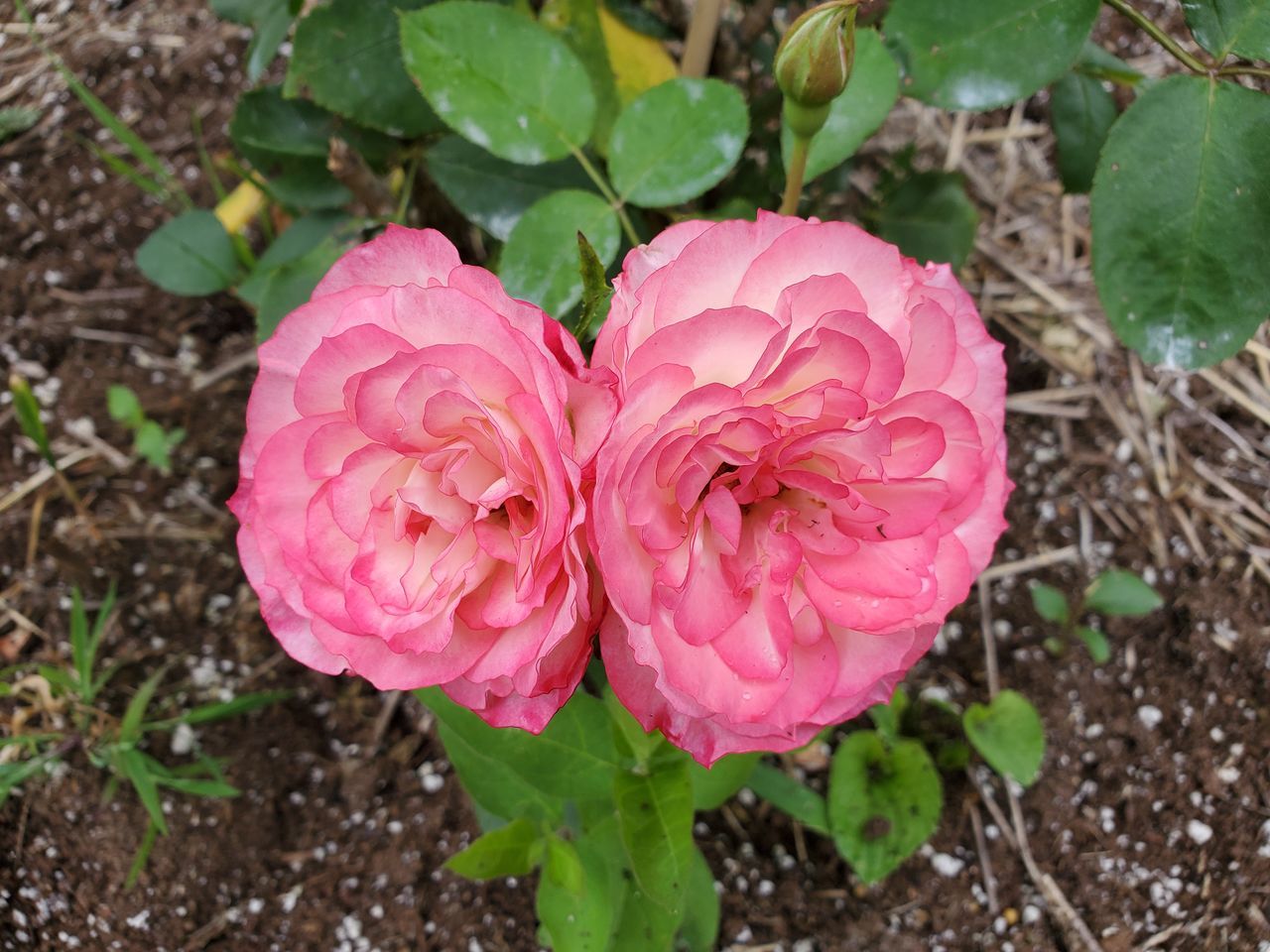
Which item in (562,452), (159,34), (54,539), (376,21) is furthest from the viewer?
(159,34)

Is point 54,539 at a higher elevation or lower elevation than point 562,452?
lower

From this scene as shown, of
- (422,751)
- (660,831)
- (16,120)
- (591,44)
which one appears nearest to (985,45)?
(591,44)

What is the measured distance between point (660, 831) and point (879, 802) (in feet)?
1.34

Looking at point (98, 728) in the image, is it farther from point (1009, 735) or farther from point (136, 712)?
point (1009, 735)

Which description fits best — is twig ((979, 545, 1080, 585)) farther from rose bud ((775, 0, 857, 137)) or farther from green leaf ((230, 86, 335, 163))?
green leaf ((230, 86, 335, 163))

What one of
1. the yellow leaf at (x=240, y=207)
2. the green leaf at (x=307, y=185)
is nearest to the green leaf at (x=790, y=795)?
the green leaf at (x=307, y=185)

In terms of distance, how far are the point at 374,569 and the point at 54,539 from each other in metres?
0.89

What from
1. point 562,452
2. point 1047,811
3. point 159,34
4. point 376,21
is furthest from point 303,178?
point 1047,811

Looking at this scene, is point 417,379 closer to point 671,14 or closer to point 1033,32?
point 1033,32

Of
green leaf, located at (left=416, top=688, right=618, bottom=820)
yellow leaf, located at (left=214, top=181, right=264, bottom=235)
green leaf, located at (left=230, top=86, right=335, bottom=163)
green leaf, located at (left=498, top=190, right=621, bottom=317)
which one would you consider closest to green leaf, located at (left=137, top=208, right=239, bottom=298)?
yellow leaf, located at (left=214, top=181, right=264, bottom=235)

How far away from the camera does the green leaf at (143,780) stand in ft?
3.36

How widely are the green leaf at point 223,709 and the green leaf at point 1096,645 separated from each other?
93 centimetres

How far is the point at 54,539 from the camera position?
4.08ft

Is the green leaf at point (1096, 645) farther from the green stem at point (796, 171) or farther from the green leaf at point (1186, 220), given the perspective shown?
the green stem at point (796, 171)
